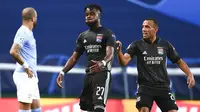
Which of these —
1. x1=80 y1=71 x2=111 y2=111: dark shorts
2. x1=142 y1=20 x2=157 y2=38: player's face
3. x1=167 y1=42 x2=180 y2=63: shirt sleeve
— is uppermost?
x1=142 y1=20 x2=157 y2=38: player's face

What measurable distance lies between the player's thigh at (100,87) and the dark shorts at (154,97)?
0.70 m

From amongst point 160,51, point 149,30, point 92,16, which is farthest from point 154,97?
point 92,16

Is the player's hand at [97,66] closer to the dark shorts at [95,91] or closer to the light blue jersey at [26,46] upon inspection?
the dark shorts at [95,91]

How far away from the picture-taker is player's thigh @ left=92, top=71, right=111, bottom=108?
694 centimetres

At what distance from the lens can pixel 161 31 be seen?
11.8 meters

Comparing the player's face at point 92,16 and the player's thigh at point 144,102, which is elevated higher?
the player's face at point 92,16

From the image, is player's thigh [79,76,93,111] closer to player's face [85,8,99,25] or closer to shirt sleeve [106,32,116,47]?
shirt sleeve [106,32,116,47]

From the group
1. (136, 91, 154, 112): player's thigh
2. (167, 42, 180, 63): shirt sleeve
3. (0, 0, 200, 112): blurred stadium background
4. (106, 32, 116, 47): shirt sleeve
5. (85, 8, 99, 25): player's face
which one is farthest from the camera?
(0, 0, 200, 112): blurred stadium background

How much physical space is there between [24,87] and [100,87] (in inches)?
37.7

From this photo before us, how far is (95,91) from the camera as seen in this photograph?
701 cm

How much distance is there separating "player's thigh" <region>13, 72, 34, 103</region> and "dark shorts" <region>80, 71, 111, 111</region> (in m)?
0.65

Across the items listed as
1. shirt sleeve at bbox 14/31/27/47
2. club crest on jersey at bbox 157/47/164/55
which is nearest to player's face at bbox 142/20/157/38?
club crest on jersey at bbox 157/47/164/55

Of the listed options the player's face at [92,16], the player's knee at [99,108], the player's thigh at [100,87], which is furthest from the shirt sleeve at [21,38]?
the player's knee at [99,108]

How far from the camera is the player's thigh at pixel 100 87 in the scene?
6.94 meters
